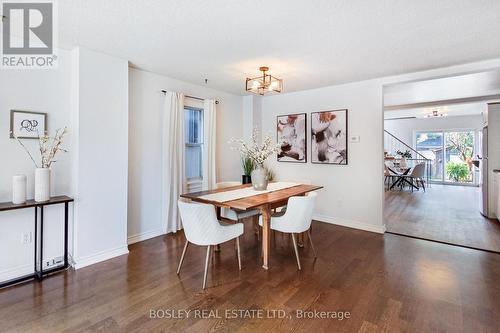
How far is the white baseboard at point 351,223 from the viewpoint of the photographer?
4.03 metres

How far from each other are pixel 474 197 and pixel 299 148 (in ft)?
17.8

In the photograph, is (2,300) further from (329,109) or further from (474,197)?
(474,197)

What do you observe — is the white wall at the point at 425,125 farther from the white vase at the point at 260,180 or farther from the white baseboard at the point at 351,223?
the white vase at the point at 260,180

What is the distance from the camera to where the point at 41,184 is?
2.50 meters

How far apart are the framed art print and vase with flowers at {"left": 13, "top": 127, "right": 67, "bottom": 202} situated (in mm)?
51

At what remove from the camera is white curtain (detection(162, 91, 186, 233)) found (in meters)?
3.85

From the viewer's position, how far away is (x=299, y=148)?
16.3 ft

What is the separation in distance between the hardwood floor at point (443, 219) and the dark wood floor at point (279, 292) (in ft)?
1.79

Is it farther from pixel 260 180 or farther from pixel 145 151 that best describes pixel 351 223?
pixel 145 151

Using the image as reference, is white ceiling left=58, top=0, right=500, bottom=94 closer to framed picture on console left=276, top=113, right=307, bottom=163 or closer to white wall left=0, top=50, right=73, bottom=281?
white wall left=0, top=50, right=73, bottom=281

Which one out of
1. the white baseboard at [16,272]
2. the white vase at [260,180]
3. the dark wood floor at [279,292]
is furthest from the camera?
the white vase at [260,180]

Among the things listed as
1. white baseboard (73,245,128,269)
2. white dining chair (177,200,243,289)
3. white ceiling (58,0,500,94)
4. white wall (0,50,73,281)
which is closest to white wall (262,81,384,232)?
white ceiling (58,0,500,94)

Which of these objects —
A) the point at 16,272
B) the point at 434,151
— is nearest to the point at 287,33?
the point at 16,272

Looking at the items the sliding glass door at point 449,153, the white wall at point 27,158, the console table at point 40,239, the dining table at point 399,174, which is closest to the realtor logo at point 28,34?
the white wall at point 27,158
